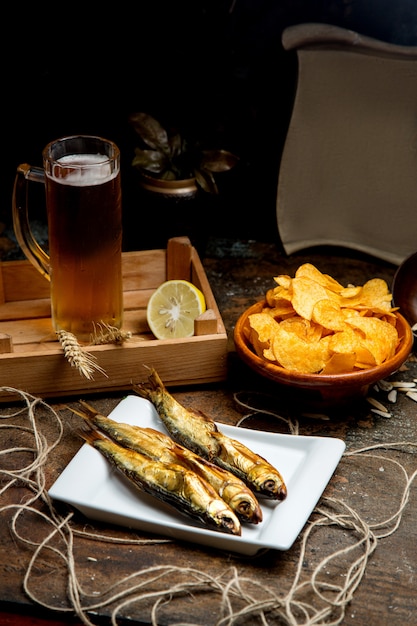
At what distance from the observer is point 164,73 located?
1.95 meters

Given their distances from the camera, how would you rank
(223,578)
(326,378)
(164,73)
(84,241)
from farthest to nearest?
(164,73)
(84,241)
(326,378)
(223,578)

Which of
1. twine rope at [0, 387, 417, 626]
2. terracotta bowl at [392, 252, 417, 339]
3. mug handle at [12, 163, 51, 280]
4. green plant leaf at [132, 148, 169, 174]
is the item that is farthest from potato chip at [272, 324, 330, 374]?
green plant leaf at [132, 148, 169, 174]

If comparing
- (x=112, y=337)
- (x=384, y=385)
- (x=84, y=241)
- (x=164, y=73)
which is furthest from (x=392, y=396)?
(x=164, y=73)

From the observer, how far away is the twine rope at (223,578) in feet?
3.49

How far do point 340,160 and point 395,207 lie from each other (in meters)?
0.17

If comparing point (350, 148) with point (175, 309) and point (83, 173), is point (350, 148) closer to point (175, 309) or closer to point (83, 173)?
point (175, 309)

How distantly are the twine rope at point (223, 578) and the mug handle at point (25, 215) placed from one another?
17.5 inches

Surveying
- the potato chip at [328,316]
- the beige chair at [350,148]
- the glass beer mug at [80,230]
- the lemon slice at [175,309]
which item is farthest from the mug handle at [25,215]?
the beige chair at [350,148]

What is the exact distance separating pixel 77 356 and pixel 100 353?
70 millimetres

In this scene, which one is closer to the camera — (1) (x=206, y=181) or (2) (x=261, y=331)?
(2) (x=261, y=331)

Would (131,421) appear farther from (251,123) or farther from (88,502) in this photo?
(251,123)

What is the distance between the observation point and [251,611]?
1065 millimetres

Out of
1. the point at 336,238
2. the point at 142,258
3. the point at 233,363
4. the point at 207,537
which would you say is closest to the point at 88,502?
the point at 207,537

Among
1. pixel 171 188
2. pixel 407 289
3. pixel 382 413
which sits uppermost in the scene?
pixel 171 188
